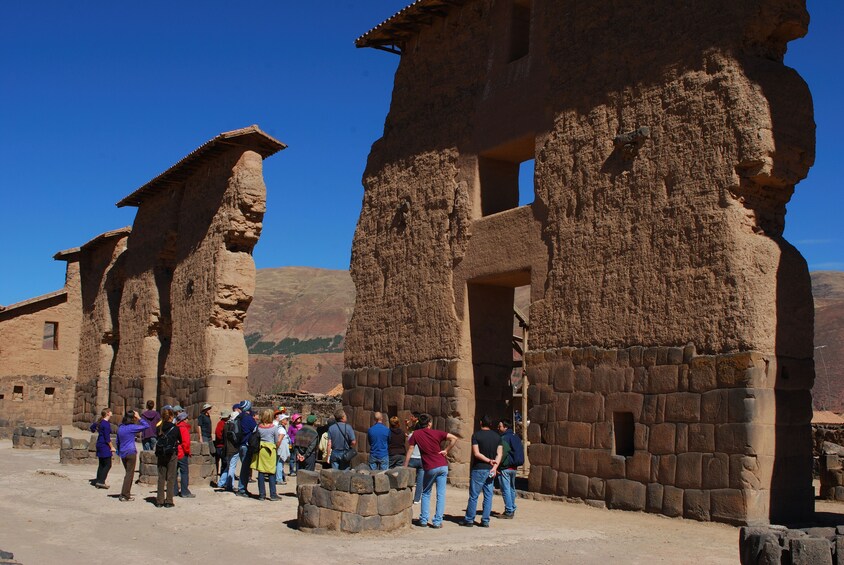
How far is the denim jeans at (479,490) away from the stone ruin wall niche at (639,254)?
2.24 metres

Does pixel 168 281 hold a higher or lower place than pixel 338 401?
higher

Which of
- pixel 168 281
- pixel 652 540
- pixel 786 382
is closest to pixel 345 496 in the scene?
pixel 652 540

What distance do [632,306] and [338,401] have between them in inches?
752

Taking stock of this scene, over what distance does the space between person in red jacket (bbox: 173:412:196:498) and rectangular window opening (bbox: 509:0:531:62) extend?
7854mm

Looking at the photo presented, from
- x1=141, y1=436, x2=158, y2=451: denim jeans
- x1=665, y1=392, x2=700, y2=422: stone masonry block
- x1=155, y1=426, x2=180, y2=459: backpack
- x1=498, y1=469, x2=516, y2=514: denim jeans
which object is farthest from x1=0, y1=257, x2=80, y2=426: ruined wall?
x1=665, y1=392, x2=700, y2=422: stone masonry block

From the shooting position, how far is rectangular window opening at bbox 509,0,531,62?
14484mm

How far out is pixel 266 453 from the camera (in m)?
11.6

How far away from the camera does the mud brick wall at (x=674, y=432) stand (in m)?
9.84

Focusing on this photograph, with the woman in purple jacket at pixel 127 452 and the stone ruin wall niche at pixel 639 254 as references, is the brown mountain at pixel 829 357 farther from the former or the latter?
the woman in purple jacket at pixel 127 452

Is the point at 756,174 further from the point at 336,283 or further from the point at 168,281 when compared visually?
the point at 336,283

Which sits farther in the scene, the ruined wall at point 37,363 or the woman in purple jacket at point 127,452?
the ruined wall at point 37,363

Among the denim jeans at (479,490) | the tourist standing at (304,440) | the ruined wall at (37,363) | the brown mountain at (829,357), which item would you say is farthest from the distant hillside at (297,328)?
the denim jeans at (479,490)

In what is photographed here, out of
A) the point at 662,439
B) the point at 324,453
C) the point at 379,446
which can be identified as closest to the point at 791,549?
the point at 662,439

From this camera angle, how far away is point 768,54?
10859 millimetres
